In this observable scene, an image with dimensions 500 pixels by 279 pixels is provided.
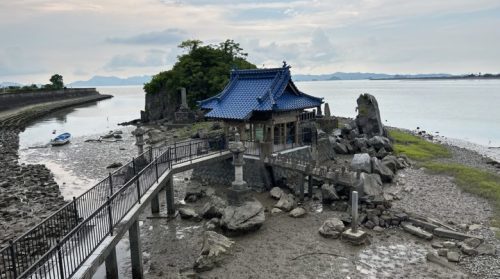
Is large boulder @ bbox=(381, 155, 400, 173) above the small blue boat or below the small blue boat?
above

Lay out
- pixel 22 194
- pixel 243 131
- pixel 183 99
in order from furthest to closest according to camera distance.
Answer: pixel 183 99
pixel 243 131
pixel 22 194

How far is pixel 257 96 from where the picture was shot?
27000mm

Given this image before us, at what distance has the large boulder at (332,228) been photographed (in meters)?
18.2

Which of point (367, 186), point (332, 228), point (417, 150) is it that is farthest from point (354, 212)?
point (417, 150)

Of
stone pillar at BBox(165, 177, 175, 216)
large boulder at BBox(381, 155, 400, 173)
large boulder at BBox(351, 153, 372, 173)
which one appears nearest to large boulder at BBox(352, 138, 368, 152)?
large boulder at BBox(381, 155, 400, 173)

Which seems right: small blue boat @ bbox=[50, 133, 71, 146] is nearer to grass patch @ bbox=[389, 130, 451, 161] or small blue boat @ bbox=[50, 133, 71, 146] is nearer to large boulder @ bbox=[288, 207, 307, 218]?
large boulder @ bbox=[288, 207, 307, 218]

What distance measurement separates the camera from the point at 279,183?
2559 centimetres

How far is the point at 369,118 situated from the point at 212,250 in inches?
1168

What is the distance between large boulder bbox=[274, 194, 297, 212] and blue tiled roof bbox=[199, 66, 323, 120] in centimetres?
605

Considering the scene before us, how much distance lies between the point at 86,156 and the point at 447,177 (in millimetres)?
35473

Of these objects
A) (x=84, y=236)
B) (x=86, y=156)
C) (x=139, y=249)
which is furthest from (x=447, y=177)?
(x=86, y=156)

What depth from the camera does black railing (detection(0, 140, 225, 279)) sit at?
33.9 ft

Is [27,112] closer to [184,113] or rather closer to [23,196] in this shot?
[184,113]

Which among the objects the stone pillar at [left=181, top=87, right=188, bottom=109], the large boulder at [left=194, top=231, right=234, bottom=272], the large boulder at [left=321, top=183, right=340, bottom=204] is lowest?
the large boulder at [left=194, top=231, right=234, bottom=272]
